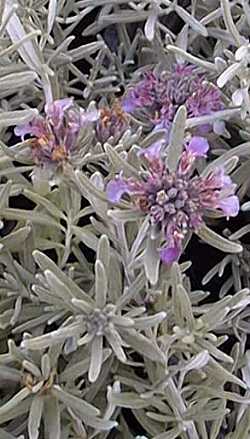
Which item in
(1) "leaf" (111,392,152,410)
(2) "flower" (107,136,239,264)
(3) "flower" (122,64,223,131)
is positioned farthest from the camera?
(3) "flower" (122,64,223,131)

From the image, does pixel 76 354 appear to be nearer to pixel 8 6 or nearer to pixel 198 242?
pixel 198 242

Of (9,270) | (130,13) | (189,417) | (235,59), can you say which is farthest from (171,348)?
(130,13)

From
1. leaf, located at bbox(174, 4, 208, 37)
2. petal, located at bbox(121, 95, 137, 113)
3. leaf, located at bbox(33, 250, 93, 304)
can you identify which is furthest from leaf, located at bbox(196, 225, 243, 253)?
leaf, located at bbox(174, 4, 208, 37)

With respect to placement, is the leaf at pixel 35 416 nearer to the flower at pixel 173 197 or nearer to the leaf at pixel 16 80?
the flower at pixel 173 197

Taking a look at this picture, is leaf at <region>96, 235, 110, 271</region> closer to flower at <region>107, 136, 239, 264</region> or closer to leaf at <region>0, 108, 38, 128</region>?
flower at <region>107, 136, 239, 264</region>

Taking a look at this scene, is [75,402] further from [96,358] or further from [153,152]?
[153,152]

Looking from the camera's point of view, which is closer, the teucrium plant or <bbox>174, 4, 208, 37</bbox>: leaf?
the teucrium plant
